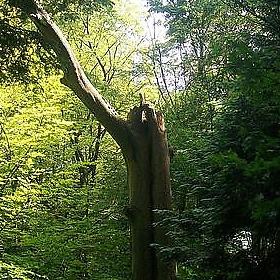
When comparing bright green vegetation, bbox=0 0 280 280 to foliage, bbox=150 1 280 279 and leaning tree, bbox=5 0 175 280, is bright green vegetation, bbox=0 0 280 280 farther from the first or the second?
→ leaning tree, bbox=5 0 175 280

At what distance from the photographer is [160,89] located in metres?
11.8

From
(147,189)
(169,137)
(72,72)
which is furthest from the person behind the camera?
(169,137)

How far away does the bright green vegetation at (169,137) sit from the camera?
10.1ft

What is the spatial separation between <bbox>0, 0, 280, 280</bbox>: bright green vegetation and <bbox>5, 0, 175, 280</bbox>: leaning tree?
0.22 metres

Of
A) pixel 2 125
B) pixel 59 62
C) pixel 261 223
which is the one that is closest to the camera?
pixel 261 223

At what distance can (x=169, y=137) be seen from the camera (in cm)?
771

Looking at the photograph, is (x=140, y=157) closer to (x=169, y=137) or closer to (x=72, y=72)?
(x=72, y=72)

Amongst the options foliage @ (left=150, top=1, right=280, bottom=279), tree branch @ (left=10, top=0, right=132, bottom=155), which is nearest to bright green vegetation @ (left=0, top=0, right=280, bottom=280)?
foliage @ (left=150, top=1, right=280, bottom=279)

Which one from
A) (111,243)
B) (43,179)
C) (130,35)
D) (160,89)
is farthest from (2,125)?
(130,35)

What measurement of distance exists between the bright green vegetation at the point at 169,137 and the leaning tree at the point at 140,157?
218 millimetres

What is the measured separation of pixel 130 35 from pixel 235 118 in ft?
30.4

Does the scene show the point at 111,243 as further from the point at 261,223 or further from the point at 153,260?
the point at 261,223

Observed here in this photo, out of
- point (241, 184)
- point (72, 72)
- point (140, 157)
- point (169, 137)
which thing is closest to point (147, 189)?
point (140, 157)

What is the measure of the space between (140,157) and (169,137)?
2294 millimetres
